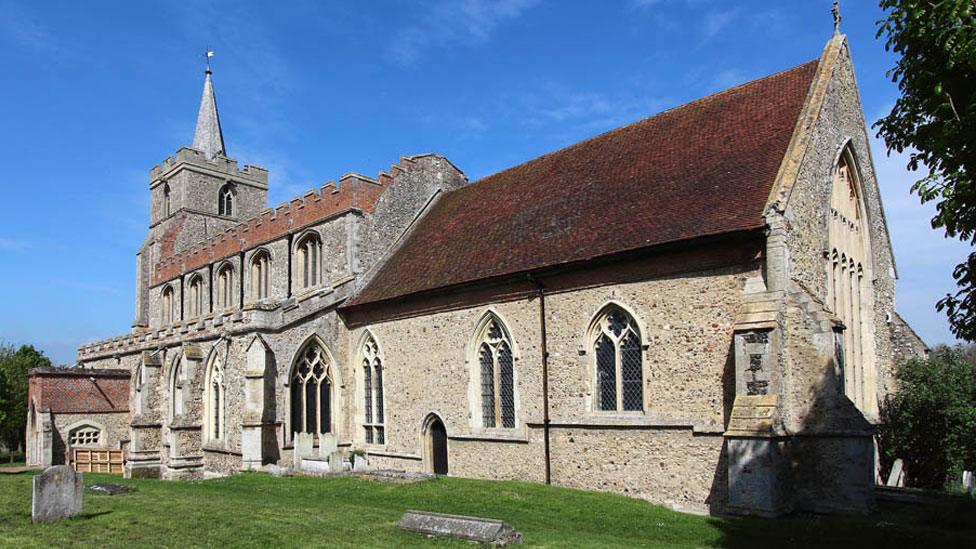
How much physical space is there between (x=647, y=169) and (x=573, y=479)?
7772 mm

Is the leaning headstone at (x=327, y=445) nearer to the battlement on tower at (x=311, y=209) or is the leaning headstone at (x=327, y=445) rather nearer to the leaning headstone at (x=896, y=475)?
the battlement on tower at (x=311, y=209)

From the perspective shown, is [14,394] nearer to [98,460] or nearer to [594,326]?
[98,460]

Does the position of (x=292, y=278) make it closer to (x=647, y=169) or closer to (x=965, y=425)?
(x=647, y=169)

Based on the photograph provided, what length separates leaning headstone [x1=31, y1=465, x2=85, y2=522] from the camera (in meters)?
11.3

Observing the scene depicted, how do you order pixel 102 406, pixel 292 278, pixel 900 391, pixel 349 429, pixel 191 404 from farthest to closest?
1. pixel 102 406
2. pixel 292 278
3. pixel 191 404
4. pixel 349 429
5. pixel 900 391

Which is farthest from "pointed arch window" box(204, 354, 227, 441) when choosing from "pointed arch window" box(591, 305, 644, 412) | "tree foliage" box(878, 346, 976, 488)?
"tree foliage" box(878, 346, 976, 488)

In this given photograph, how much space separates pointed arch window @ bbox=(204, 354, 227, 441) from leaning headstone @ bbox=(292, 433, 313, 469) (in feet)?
16.8

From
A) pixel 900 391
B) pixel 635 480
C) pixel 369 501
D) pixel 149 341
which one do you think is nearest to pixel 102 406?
pixel 149 341

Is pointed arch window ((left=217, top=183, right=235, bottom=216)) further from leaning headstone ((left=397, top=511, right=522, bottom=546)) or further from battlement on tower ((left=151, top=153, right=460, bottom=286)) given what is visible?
leaning headstone ((left=397, top=511, right=522, bottom=546))

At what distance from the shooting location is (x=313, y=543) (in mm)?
10039

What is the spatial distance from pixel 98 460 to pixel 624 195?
929 inches

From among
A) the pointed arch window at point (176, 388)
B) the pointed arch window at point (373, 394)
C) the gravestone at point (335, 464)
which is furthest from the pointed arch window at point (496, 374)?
the pointed arch window at point (176, 388)

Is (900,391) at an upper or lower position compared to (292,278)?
lower

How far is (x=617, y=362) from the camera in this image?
54.3 feet
